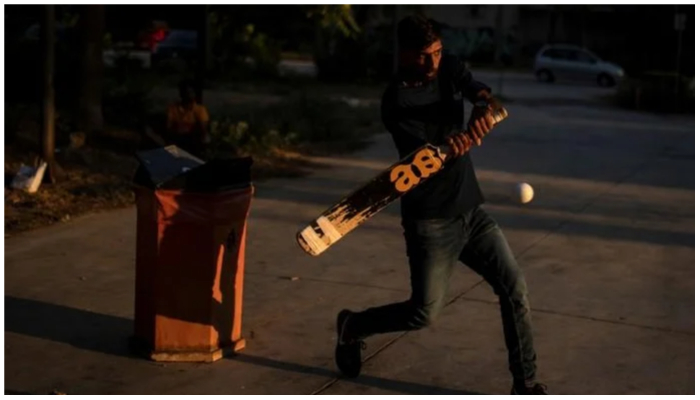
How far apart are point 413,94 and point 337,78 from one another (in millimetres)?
29944

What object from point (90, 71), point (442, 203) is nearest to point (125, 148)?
point (90, 71)

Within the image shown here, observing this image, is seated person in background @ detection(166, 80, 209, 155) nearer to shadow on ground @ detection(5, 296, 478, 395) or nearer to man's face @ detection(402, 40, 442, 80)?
shadow on ground @ detection(5, 296, 478, 395)

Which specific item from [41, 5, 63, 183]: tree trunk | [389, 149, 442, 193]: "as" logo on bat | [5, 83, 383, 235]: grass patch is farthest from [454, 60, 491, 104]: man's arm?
[41, 5, 63, 183]: tree trunk

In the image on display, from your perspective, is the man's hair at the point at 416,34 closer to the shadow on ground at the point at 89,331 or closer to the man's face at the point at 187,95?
the shadow on ground at the point at 89,331

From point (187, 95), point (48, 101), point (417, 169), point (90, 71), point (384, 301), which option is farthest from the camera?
point (90, 71)

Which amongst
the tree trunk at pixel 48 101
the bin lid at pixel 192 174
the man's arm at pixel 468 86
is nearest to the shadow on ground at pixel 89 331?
the bin lid at pixel 192 174

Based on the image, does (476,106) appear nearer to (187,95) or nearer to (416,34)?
(416,34)

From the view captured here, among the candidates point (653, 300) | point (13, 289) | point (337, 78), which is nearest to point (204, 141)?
point (13, 289)

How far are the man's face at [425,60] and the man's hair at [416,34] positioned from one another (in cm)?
2

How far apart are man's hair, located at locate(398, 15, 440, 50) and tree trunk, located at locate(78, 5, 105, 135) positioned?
33.3 feet

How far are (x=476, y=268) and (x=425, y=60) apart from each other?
1.02 m

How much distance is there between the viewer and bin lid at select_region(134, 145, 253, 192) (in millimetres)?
6074

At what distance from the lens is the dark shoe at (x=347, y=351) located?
19.7ft

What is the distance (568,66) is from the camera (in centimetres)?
4359
